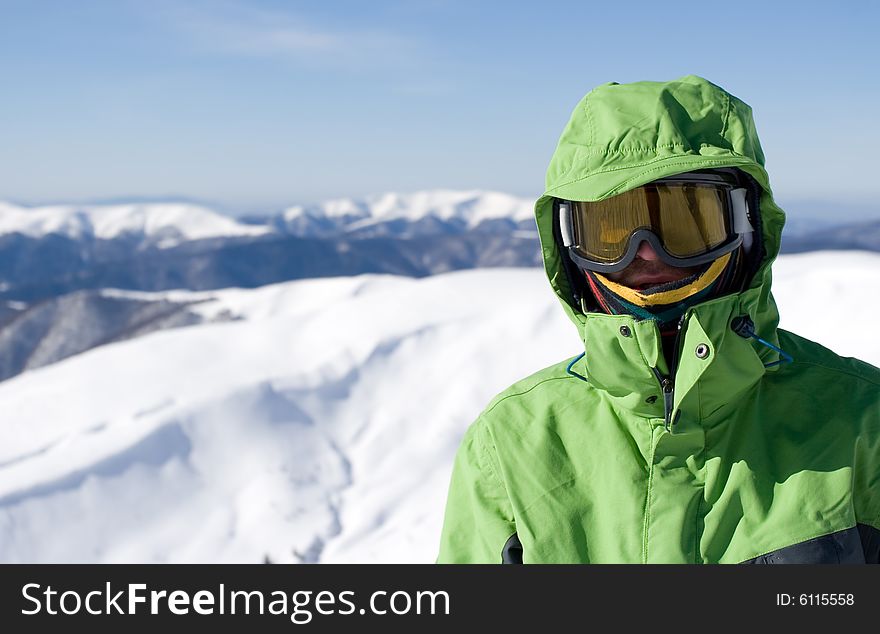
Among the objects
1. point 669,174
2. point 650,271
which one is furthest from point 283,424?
point 669,174

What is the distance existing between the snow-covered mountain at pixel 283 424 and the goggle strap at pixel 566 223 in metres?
4.79

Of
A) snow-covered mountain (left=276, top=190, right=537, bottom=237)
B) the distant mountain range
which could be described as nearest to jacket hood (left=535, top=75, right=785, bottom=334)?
the distant mountain range

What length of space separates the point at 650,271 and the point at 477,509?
2.43ft

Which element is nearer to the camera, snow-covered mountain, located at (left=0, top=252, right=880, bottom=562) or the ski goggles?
the ski goggles

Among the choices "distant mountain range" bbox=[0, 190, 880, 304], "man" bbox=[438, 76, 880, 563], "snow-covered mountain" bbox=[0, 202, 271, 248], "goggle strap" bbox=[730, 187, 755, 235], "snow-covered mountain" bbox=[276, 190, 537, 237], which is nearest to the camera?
"man" bbox=[438, 76, 880, 563]

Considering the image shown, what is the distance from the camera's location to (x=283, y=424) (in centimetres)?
947

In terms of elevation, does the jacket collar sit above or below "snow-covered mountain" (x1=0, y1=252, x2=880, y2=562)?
above

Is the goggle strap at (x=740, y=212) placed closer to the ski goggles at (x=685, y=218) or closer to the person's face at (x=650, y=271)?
the ski goggles at (x=685, y=218)

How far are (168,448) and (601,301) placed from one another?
26.2 feet

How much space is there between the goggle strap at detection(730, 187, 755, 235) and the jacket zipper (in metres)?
0.28

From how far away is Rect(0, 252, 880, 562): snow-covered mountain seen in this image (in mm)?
7641

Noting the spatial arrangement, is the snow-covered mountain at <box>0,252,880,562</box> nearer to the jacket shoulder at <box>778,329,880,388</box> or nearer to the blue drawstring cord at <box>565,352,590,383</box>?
the blue drawstring cord at <box>565,352,590,383</box>

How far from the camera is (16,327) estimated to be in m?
58.3

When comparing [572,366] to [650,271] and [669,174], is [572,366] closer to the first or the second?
[650,271]
